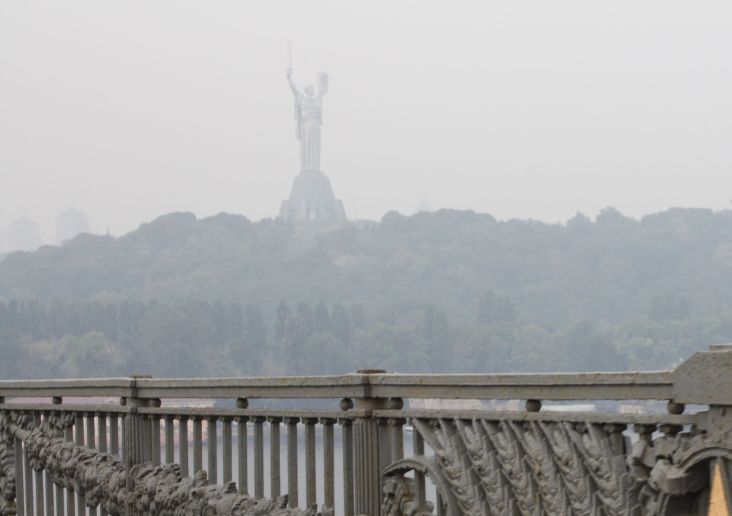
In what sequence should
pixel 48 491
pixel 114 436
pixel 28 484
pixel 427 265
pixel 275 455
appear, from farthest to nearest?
pixel 427 265 → pixel 28 484 → pixel 48 491 → pixel 114 436 → pixel 275 455

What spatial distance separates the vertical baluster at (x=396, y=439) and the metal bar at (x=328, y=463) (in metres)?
0.31

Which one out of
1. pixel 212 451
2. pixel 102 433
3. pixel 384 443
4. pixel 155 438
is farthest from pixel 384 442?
pixel 102 433

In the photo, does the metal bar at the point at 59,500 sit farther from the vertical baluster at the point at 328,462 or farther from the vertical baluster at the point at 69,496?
the vertical baluster at the point at 328,462

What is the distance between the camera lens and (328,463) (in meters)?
5.82

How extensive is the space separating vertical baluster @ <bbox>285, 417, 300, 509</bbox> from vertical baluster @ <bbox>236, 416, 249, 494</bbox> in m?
0.38

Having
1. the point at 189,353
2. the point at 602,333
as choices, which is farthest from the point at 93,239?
the point at 602,333

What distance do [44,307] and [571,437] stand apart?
98794 mm

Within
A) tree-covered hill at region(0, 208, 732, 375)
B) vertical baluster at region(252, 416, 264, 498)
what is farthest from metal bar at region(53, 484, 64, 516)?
tree-covered hill at region(0, 208, 732, 375)

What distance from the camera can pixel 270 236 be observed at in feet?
436

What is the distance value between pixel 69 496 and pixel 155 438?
3.53ft

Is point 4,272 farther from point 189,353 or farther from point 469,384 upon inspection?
point 469,384

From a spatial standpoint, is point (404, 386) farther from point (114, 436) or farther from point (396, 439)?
point (114, 436)

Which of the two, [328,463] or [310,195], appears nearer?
[328,463]

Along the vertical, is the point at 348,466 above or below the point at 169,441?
below
